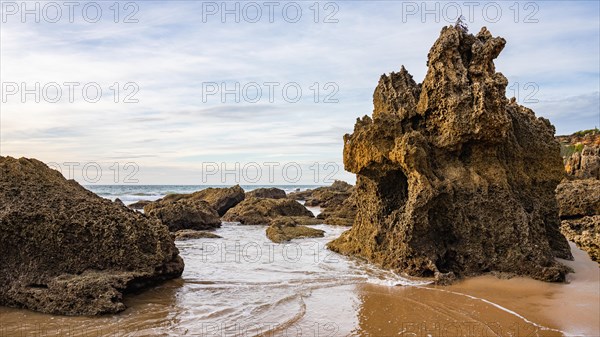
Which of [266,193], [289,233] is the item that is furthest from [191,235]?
[266,193]

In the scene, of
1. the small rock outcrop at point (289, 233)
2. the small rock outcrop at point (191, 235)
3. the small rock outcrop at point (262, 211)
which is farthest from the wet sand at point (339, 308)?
the small rock outcrop at point (262, 211)

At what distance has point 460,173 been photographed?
8.64 meters

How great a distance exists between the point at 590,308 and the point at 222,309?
182 inches

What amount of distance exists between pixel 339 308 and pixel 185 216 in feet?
32.4

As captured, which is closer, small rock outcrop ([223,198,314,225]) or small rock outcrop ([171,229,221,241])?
small rock outcrop ([171,229,221,241])

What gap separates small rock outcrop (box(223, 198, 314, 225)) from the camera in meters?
18.3

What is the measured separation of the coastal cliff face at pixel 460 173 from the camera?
26.7 ft

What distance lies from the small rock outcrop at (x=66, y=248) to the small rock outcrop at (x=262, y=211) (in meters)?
10.5

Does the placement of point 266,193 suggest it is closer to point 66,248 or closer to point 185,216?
point 185,216

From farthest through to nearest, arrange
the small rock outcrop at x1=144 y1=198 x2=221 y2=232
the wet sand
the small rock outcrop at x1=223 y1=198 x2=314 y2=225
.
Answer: the small rock outcrop at x1=223 y1=198 x2=314 y2=225 → the small rock outcrop at x1=144 y1=198 x2=221 y2=232 → the wet sand

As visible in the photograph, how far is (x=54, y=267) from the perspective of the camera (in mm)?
6605

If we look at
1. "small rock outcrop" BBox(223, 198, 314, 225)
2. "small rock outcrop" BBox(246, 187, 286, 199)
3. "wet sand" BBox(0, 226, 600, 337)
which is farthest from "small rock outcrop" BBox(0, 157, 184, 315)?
"small rock outcrop" BBox(246, 187, 286, 199)

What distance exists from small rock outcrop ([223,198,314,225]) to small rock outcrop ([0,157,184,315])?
34.5ft

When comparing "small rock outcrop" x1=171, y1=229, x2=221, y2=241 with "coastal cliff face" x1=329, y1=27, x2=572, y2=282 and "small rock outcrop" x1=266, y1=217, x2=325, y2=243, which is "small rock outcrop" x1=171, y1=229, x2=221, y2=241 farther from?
"coastal cliff face" x1=329, y1=27, x2=572, y2=282
